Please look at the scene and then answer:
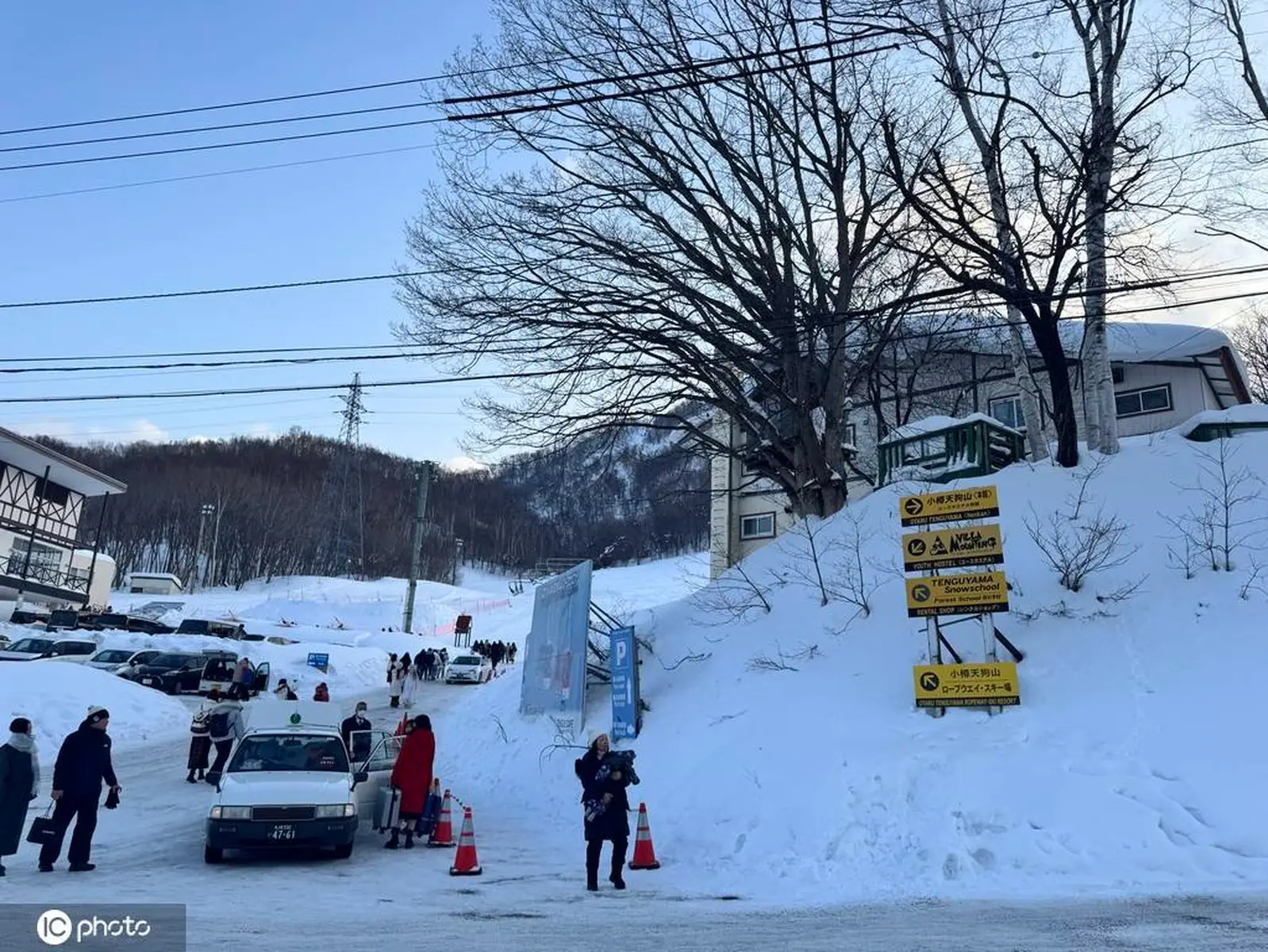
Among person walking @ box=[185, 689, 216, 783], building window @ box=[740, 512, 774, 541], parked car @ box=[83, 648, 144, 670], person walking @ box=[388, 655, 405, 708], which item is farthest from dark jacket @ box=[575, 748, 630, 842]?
parked car @ box=[83, 648, 144, 670]

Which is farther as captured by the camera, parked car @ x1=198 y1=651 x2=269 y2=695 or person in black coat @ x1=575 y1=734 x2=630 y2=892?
parked car @ x1=198 y1=651 x2=269 y2=695

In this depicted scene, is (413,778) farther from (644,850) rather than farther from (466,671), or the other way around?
(466,671)

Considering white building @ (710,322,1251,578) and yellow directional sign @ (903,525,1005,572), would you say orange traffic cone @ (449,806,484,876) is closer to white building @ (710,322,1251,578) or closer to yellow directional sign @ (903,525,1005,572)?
yellow directional sign @ (903,525,1005,572)

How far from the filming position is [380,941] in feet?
22.4

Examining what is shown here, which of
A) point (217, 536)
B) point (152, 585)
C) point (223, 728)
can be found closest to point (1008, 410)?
point (223, 728)

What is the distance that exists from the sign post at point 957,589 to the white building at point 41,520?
1984 inches

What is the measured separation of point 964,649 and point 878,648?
136 cm

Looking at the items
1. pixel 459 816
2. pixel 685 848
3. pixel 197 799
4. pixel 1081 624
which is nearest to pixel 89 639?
pixel 197 799

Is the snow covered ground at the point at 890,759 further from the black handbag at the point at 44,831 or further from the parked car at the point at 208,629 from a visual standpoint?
the parked car at the point at 208,629

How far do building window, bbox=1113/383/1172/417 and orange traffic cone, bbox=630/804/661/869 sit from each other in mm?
29652

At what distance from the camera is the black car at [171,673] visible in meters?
32.1

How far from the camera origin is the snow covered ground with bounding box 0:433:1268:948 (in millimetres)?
8703

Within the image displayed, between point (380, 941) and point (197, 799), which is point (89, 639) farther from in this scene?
point (380, 941)

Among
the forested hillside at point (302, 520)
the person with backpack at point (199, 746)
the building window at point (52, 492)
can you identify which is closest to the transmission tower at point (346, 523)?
the forested hillside at point (302, 520)
